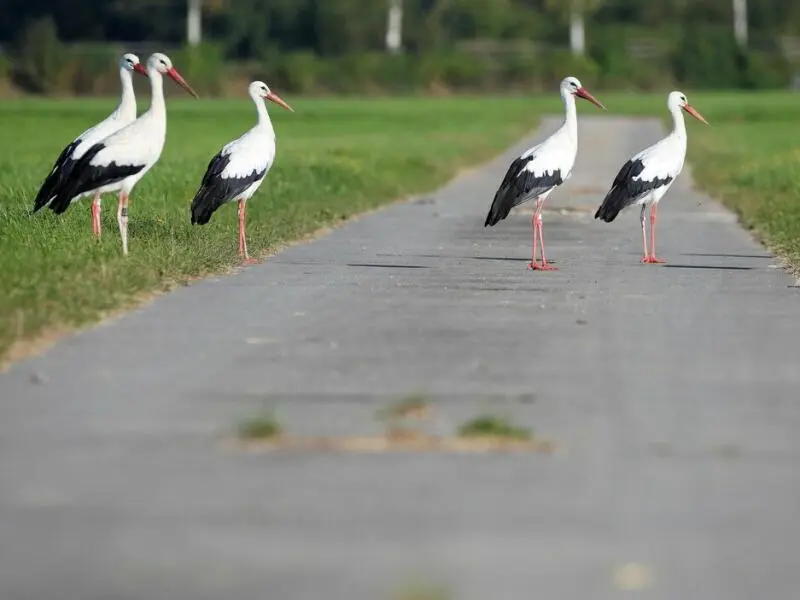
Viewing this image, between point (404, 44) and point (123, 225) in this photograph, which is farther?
point (404, 44)

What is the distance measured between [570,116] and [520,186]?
1360 millimetres

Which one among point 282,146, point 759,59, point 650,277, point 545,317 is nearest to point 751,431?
point 545,317

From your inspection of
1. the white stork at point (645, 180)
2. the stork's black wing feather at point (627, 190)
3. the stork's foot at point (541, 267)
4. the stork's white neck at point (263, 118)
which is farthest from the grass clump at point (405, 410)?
the stork's white neck at point (263, 118)

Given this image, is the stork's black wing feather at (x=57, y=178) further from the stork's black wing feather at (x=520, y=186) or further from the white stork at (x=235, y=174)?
the stork's black wing feather at (x=520, y=186)

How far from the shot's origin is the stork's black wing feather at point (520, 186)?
1880cm

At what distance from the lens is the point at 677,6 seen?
129m

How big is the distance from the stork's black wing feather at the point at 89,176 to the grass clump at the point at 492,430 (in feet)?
29.7

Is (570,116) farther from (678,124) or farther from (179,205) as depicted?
(179,205)

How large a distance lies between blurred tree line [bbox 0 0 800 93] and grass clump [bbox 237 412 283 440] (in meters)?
93.9

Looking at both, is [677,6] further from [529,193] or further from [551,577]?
[551,577]

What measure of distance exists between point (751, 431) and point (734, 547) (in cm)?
232

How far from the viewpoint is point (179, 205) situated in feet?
76.8

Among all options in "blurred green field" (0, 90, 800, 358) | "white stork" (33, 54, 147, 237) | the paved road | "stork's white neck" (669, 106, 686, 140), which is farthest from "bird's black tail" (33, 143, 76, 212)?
"stork's white neck" (669, 106, 686, 140)

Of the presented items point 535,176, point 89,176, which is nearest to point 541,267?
point 535,176
